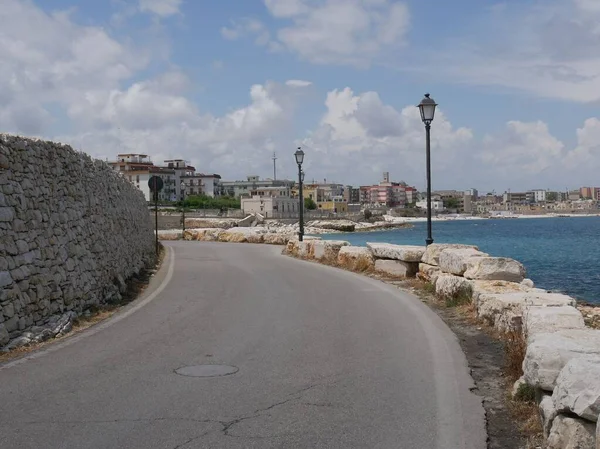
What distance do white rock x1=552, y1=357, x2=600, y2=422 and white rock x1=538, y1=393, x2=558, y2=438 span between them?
9cm

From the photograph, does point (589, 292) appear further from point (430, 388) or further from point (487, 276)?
point (430, 388)

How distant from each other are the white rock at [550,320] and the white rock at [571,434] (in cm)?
260

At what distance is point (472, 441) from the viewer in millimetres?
5625

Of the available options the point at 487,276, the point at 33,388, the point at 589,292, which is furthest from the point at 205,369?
the point at 589,292

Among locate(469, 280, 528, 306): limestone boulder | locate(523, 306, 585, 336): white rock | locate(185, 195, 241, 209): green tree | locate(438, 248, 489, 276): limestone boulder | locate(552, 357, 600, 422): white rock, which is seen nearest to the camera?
locate(552, 357, 600, 422): white rock

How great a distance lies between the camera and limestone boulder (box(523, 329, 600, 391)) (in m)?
5.68

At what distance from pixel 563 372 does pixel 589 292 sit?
2375 centimetres

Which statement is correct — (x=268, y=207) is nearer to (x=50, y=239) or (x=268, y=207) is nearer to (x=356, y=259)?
(x=356, y=259)

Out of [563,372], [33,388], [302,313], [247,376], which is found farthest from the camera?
[302,313]

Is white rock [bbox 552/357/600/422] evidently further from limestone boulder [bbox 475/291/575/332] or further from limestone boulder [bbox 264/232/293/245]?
limestone boulder [bbox 264/232/293/245]

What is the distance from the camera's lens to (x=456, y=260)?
47.3ft

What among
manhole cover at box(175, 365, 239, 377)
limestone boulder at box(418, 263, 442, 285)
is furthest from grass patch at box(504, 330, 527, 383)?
limestone boulder at box(418, 263, 442, 285)

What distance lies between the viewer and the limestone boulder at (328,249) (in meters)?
24.9

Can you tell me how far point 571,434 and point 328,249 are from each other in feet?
67.3
